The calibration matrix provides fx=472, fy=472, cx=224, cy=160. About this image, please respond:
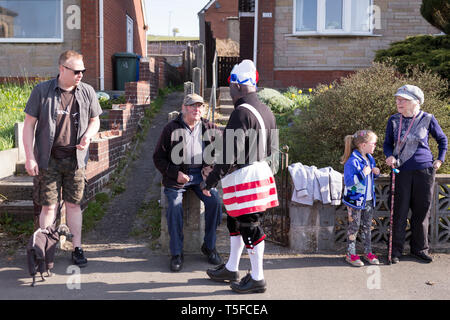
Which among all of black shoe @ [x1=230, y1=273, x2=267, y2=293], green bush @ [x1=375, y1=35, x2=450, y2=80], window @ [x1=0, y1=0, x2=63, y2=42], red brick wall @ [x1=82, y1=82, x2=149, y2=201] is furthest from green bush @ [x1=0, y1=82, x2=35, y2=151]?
green bush @ [x1=375, y1=35, x2=450, y2=80]

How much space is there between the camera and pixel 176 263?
16.5 feet

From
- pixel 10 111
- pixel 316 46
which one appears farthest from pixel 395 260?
pixel 316 46

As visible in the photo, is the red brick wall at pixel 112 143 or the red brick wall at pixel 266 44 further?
the red brick wall at pixel 266 44

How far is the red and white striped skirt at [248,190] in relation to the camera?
4359 mm

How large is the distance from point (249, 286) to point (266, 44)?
996cm

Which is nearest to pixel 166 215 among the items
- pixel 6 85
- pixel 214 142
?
pixel 214 142

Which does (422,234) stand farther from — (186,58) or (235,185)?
(186,58)

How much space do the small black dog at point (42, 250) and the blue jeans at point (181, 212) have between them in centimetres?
113

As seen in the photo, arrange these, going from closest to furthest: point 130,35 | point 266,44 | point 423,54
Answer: point 423,54, point 266,44, point 130,35

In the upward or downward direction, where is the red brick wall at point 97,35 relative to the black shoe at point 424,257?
upward

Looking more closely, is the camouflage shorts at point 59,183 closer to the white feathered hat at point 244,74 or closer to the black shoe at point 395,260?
the white feathered hat at point 244,74

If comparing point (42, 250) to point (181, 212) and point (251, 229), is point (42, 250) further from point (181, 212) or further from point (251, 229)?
point (251, 229)

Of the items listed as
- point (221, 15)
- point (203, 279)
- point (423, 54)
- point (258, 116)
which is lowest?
point (203, 279)

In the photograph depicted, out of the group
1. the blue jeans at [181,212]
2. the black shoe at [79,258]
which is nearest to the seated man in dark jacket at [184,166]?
the blue jeans at [181,212]
